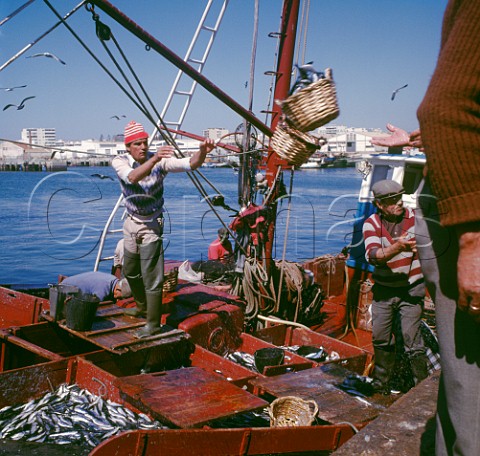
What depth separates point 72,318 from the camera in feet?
19.4

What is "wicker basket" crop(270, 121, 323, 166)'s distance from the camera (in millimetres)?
4328

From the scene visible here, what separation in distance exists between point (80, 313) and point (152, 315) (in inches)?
34.0

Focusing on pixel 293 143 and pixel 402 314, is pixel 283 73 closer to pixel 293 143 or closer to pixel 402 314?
pixel 293 143

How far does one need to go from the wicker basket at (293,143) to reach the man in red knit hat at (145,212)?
4.80ft

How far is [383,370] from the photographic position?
5.48 metres

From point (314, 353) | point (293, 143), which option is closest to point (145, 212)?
point (293, 143)

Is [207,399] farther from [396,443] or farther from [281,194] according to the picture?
[281,194]

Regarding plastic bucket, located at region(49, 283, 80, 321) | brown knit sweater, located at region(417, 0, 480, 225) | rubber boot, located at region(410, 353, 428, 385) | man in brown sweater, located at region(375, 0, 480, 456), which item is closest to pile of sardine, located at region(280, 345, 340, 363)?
rubber boot, located at region(410, 353, 428, 385)

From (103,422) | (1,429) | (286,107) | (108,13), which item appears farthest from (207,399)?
(108,13)

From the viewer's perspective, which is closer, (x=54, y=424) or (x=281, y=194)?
(x=54, y=424)

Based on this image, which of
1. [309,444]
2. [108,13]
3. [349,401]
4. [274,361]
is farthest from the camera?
[274,361]

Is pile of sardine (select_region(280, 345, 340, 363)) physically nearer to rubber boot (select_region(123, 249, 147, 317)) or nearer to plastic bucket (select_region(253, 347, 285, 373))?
plastic bucket (select_region(253, 347, 285, 373))

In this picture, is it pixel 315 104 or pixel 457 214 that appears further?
pixel 315 104

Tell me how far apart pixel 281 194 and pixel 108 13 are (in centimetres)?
407
